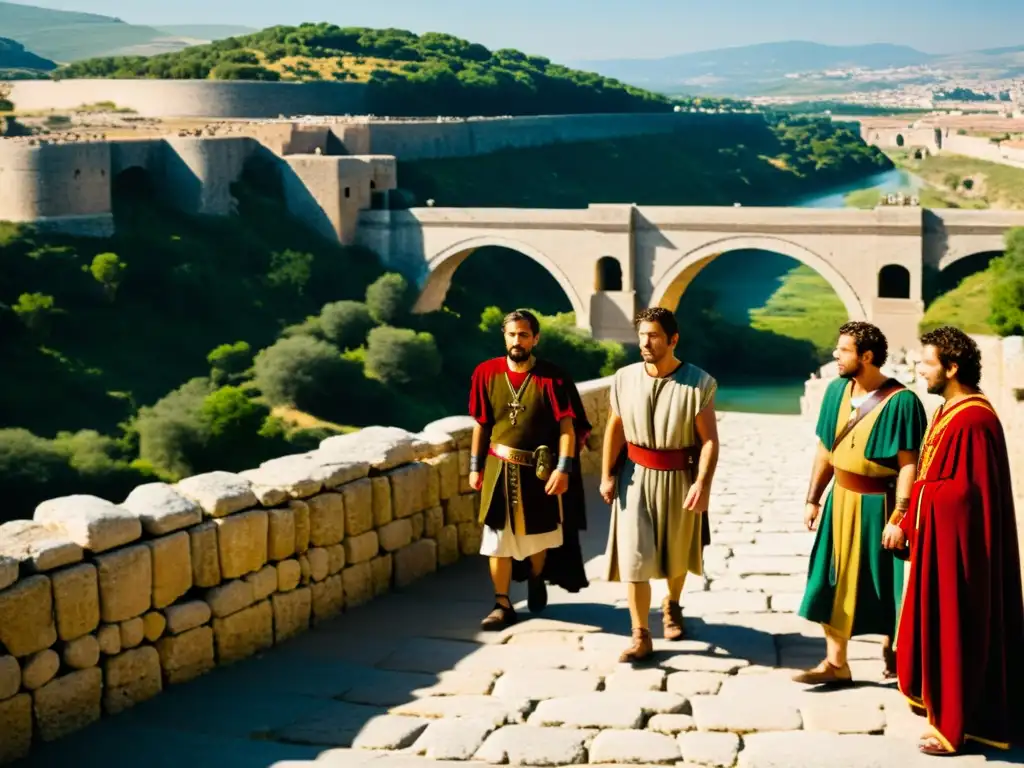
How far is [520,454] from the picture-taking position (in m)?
5.26

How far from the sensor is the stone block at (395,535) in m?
5.73

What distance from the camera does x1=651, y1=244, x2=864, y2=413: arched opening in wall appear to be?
33.6 meters

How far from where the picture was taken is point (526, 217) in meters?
36.6

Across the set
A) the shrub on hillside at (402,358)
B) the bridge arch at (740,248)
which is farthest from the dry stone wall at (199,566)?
the bridge arch at (740,248)

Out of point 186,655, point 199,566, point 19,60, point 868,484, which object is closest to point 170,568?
point 199,566

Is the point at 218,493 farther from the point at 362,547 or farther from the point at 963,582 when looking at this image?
the point at 963,582

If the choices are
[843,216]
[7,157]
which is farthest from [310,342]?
[843,216]

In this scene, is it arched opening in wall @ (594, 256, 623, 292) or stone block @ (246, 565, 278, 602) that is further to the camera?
arched opening in wall @ (594, 256, 623, 292)

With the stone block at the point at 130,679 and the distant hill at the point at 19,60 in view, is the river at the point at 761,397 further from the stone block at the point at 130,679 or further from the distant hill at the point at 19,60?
the distant hill at the point at 19,60

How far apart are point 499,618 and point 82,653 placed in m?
1.53

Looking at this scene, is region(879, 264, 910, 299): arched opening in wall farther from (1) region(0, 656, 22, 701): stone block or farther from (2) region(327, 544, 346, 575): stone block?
(1) region(0, 656, 22, 701): stone block

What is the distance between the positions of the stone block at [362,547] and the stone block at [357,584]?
26mm

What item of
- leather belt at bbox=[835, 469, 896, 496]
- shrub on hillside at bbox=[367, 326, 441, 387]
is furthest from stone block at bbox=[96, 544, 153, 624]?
shrub on hillside at bbox=[367, 326, 441, 387]

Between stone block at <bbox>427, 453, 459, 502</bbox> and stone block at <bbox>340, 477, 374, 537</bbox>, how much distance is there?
490 millimetres
